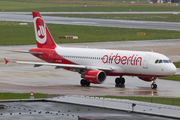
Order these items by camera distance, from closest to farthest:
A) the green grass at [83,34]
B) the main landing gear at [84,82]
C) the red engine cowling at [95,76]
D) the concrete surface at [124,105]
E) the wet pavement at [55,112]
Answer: the wet pavement at [55,112] < the concrete surface at [124,105] < the red engine cowling at [95,76] < the main landing gear at [84,82] < the green grass at [83,34]

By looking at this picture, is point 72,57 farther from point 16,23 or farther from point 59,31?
point 16,23

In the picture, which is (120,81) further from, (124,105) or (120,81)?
(124,105)

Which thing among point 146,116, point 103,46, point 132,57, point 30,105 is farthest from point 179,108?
point 103,46

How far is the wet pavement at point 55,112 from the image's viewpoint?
2923 cm

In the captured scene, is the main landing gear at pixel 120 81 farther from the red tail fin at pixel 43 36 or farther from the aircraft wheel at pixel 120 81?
the red tail fin at pixel 43 36

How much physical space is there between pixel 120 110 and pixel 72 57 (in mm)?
20038

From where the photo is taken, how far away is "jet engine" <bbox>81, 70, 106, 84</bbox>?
46094mm

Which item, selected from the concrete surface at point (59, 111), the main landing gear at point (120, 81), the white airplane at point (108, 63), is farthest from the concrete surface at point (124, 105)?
the main landing gear at point (120, 81)

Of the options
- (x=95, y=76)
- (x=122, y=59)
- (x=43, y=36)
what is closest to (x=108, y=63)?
(x=122, y=59)

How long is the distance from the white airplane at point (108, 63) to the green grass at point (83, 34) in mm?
45077

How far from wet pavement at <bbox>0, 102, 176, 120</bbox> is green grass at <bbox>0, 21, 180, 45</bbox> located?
62.6 metres

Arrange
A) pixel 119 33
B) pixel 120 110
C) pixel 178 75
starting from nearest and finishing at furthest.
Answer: pixel 120 110, pixel 178 75, pixel 119 33

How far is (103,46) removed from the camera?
91.4 metres

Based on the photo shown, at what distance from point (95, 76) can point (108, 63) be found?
3.40 metres
